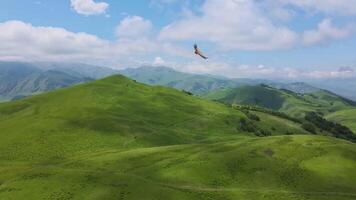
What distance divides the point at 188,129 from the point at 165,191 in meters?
96.7

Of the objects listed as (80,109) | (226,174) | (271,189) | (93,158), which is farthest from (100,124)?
(271,189)

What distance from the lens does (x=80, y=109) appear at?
7215 inches

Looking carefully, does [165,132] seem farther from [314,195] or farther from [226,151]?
[314,195]

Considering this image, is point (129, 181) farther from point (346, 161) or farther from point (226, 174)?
point (346, 161)

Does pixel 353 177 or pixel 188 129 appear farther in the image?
pixel 188 129

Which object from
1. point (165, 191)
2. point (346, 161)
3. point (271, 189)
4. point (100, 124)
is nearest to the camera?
point (165, 191)

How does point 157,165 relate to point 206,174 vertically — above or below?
above

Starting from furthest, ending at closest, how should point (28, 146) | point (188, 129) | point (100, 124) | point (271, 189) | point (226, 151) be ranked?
point (188, 129) → point (100, 124) → point (28, 146) → point (226, 151) → point (271, 189)

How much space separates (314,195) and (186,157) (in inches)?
1234

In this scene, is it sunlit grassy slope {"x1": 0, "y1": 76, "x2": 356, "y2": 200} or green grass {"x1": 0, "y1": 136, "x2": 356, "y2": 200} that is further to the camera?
sunlit grassy slope {"x1": 0, "y1": 76, "x2": 356, "y2": 200}

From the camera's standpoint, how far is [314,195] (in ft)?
278

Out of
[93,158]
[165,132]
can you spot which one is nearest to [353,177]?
[93,158]

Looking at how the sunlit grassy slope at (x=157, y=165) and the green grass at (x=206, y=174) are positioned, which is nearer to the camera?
the green grass at (x=206, y=174)

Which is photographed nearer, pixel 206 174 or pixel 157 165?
pixel 206 174
